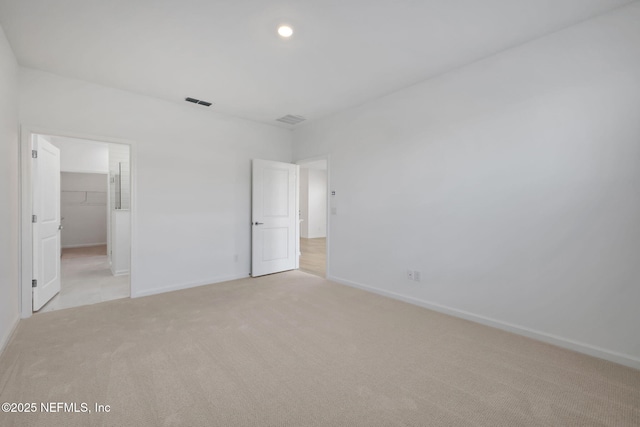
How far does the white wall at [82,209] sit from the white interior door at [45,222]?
19.9 feet

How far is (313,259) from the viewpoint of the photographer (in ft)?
21.2

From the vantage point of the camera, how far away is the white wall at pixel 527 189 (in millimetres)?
2221

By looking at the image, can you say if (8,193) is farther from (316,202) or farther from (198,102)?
(316,202)

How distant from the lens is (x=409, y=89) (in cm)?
356

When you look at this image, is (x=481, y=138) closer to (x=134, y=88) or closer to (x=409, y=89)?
(x=409, y=89)

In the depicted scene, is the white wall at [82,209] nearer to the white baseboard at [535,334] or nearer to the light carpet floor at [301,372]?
the light carpet floor at [301,372]

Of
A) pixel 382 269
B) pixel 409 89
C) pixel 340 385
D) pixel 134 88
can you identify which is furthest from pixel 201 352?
pixel 409 89

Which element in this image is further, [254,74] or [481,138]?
[254,74]

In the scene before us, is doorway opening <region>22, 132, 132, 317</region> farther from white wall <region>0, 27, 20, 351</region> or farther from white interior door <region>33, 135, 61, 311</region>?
white wall <region>0, 27, 20, 351</region>

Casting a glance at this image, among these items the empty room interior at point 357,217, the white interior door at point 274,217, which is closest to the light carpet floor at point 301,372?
the empty room interior at point 357,217

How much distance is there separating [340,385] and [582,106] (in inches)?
115

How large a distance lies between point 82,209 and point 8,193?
760cm

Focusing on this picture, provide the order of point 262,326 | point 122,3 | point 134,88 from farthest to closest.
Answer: point 134,88 → point 262,326 → point 122,3

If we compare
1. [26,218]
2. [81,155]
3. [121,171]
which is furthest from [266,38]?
[81,155]
